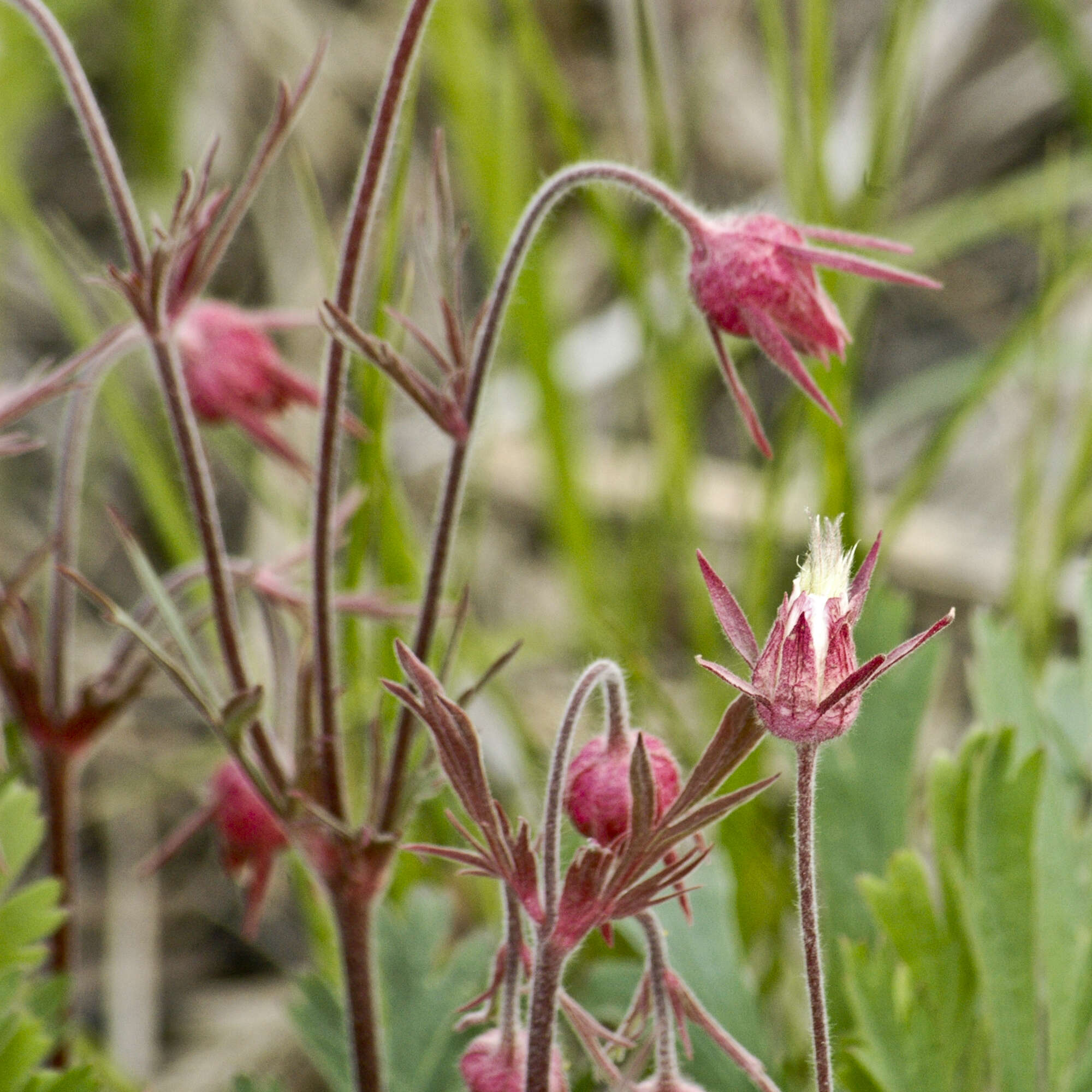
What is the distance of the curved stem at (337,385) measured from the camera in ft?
5.16

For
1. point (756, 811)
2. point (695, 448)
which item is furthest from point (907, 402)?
point (756, 811)

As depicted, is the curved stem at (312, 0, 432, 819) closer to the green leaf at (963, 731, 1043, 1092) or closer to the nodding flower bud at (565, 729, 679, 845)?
the nodding flower bud at (565, 729, 679, 845)

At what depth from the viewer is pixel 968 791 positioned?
1.77 m

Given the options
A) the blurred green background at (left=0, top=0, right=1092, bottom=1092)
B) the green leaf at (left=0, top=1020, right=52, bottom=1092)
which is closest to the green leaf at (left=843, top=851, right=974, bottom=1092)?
the blurred green background at (left=0, top=0, right=1092, bottom=1092)

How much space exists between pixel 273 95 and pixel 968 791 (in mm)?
4170

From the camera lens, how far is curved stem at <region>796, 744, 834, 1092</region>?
1.19 metres

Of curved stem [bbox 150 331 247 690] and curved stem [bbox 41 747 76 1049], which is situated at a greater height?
curved stem [bbox 150 331 247 690]

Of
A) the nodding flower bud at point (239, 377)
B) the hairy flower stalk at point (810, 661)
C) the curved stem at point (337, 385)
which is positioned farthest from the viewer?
the nodding flower bud at point (239, 377)

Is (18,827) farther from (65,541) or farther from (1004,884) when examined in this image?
(1004,884)

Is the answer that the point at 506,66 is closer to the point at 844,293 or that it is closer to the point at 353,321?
the point at 844,293

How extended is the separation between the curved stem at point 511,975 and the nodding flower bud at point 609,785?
0.11 meters

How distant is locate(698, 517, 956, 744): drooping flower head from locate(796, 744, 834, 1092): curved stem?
0.11ft

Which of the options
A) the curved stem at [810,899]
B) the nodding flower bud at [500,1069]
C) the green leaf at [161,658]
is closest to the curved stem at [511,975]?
the nodding flower bud at [500,1069]

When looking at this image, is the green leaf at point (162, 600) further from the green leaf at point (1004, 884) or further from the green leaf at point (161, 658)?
the green leaf at point (1004, 884)
